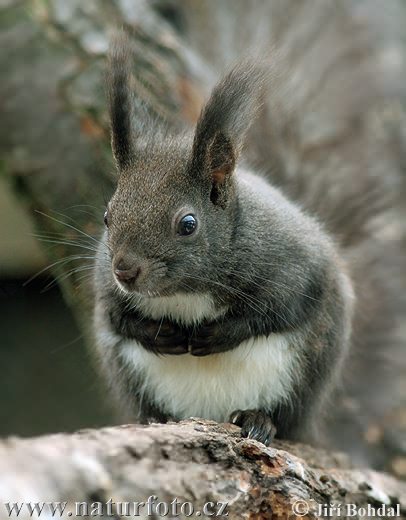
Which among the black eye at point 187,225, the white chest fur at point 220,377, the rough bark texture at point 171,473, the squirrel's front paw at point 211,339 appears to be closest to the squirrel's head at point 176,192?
the black eye at point 187,225

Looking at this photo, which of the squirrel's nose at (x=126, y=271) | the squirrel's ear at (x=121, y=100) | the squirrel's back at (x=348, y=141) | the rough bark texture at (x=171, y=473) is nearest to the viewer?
the rough bark texture at (x=171, y=473)

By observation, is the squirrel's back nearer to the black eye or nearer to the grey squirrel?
the grey squirrel

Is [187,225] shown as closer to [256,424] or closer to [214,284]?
[214,284]

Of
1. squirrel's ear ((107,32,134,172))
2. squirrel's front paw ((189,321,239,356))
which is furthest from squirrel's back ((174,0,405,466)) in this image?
squirrel's front paw ((189,321,239,356))

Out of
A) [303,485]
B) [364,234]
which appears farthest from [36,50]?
[303,485]

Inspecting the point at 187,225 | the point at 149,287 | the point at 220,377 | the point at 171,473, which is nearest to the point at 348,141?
the point at 220,377

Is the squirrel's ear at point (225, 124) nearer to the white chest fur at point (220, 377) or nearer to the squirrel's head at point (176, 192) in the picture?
the squirrel's head at point (176, 192)

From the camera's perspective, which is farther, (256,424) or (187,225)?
(256,424)

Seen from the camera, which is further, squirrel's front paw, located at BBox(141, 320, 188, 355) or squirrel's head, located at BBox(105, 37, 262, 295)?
squirrel's front paw, located at BBox(141, 320, 188, 355)
